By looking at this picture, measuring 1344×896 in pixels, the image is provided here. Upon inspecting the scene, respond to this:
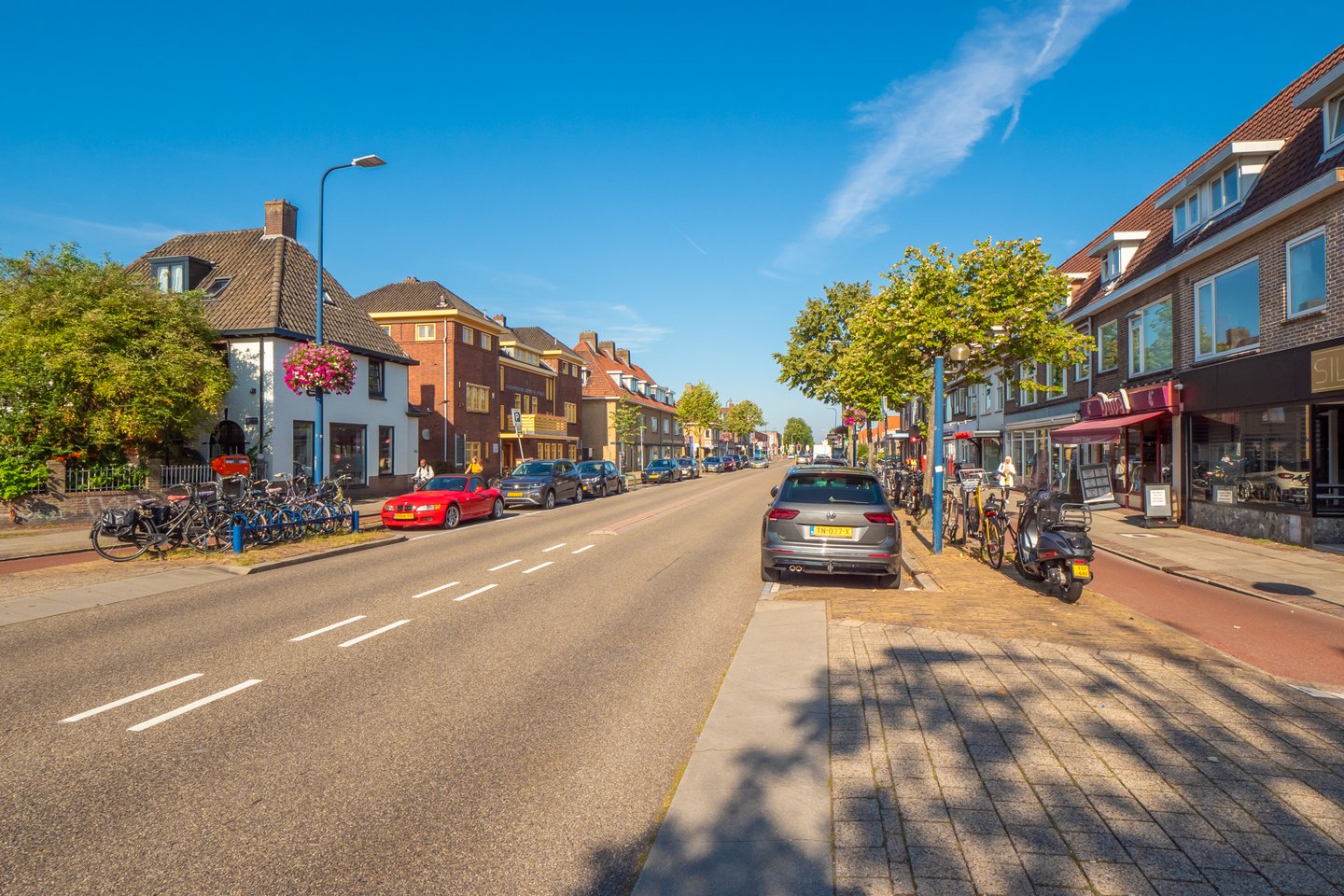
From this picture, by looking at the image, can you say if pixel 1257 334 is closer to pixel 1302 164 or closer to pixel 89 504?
pixel 1302 164

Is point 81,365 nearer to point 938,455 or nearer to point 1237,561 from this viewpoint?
point 938,455

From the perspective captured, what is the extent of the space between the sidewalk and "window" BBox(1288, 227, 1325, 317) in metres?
4.54

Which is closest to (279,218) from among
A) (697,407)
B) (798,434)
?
(697,407)

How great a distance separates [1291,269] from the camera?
14383 millimetres

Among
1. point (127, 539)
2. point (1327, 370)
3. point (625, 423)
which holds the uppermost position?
point (625, 423)

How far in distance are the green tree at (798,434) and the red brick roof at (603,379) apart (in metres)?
116

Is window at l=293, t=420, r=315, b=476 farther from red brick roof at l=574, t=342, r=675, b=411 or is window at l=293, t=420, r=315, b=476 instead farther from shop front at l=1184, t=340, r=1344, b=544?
red brick roof at l=574, t=342, r=675, b=411

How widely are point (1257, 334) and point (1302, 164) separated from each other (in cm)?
331

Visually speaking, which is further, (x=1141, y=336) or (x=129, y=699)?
(x=1141, y=336)

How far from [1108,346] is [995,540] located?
15.6m

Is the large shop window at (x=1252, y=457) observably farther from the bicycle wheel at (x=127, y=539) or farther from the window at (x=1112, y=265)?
the bicycle wheel at (x=127, y=539)

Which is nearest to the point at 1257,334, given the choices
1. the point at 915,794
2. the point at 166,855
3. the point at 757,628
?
the point at 757,628

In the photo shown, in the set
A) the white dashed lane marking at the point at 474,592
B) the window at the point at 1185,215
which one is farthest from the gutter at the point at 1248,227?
the white dashed lane marking at the point at 474,592

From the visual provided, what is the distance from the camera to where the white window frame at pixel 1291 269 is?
13430 mm
